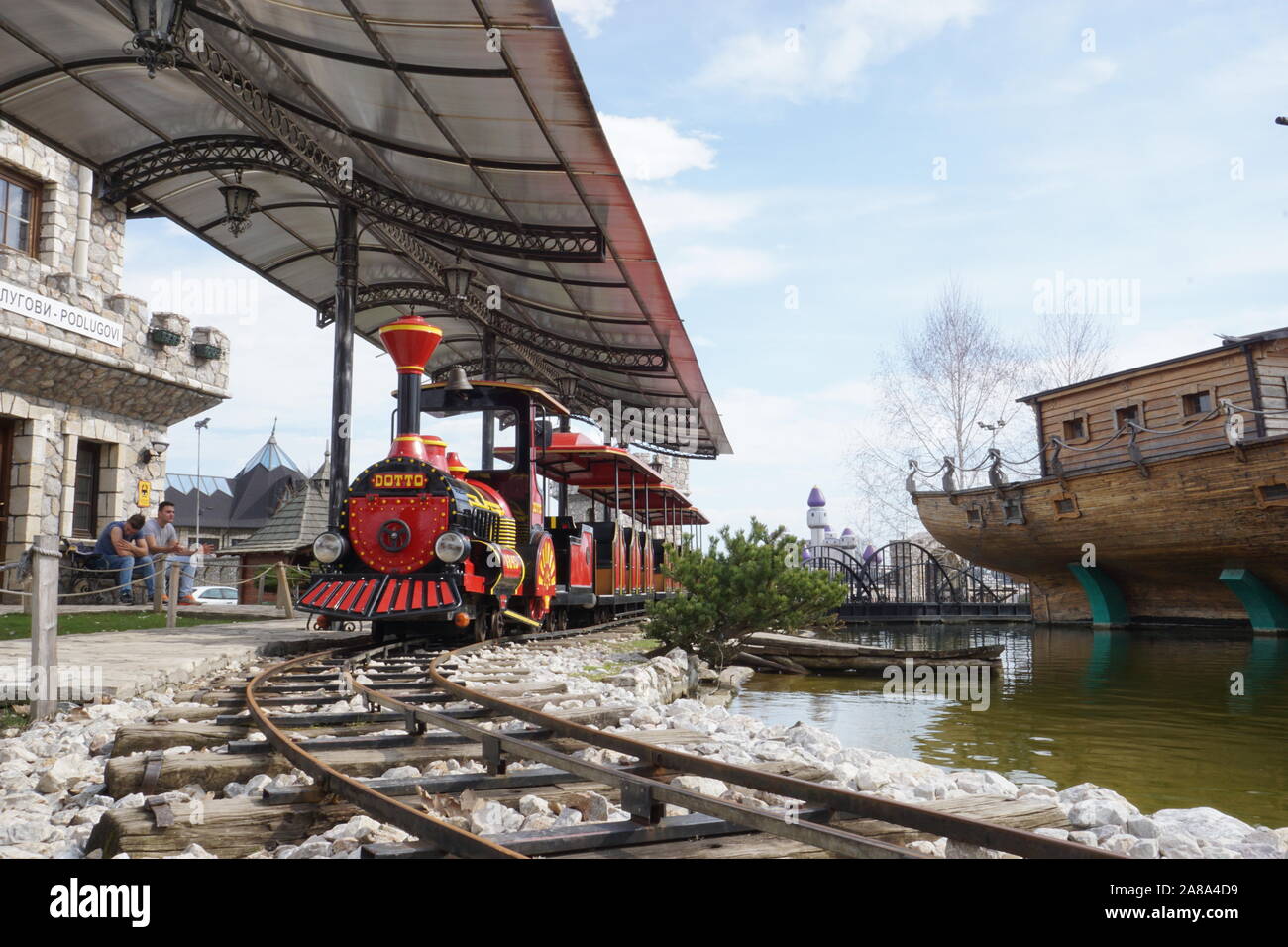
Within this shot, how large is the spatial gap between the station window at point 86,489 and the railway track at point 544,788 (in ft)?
40.8

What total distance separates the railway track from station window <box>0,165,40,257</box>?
40.5ft

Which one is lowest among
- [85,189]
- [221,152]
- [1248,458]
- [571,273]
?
[1248,458]

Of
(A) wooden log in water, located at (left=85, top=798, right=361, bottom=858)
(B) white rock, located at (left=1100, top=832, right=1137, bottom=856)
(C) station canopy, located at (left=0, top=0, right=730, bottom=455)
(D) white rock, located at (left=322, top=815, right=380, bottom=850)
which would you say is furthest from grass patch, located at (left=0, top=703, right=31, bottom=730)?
(C) station canopy, located at (left=0, top=0, right=730, bottom=455)

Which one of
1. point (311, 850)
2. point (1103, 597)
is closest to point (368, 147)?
point (311, 850)

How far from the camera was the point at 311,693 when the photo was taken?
5.86 m

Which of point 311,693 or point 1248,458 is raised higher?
point 1248,458

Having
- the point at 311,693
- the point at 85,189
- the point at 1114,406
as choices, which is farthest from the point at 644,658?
the point at 1114,406

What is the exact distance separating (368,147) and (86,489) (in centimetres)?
945

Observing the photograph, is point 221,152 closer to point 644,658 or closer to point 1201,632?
point 644,658

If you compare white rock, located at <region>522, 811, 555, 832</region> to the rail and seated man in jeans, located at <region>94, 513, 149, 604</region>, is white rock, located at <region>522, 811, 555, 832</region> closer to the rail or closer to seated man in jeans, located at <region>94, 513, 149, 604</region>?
the rail
